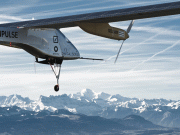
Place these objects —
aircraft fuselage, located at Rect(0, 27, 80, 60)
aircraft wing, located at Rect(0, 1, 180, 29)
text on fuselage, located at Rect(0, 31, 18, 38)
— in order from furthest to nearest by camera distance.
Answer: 1. aircraft fuselage, located at Rect(0, 27, 80, 60)
2. text on fuselage, located at Rect(0, 31, 18, 38)
3. aircraft wing, located at Rect(0, 1, 180, 29)

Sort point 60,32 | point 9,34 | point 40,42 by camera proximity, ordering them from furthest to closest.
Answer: point 60,32, point 40,42, point 9,34

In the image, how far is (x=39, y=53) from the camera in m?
42.9

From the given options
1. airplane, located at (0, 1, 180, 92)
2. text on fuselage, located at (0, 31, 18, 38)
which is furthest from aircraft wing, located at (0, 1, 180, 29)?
text on fuselage, located at (0, 31, 18, 38)

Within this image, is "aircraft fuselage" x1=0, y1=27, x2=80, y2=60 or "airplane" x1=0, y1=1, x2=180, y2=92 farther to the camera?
"aircraft fuselage" x1=0, y1=27, x2=80, y2=60

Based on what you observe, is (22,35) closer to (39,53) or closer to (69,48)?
(39,53)

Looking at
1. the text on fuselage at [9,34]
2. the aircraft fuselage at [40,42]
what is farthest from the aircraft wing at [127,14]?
the text on fuselage at [9,34]

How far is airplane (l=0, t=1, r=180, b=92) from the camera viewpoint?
1379 inches

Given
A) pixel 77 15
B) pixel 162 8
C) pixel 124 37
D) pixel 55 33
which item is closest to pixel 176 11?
pixel 162 8

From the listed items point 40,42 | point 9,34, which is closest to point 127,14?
Result: point 40,42

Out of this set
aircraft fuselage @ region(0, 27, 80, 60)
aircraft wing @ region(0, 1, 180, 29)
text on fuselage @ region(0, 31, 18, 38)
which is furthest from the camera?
aircraft fuselage @ region(0, 27, 80, 60)

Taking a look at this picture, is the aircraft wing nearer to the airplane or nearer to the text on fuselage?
the airplane

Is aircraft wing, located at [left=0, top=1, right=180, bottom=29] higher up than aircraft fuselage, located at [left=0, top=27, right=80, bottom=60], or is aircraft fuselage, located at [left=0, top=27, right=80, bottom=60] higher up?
aircraft wing, located at [left=0, top=1, right=180, bottom=29]

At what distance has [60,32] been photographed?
47000mm

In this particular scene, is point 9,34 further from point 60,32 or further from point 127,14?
point 127,14
